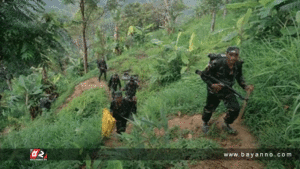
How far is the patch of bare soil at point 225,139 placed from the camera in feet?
8.18

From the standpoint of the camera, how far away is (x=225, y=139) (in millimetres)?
3098

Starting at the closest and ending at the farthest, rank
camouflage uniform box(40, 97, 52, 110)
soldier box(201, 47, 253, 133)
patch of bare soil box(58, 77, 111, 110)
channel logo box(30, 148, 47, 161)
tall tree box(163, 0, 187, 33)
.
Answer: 1. soldier box(201, 47, 253, 133)
2. channel logo box(30, 148, 47, 161)
3. camouflage uniform box(40, 97, 52, 110)
4. patch of bare soil box(58, 77, 111, 110)
5. tall tree box(163, 0, 187, 33)

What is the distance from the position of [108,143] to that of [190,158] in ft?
6.54

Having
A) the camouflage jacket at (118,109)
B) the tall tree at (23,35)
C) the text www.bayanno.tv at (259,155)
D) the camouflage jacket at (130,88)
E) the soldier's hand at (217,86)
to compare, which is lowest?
the text www.bayanno.tv at (259,155)

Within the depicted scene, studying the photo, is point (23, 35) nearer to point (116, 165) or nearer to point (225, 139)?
point (116, 165)

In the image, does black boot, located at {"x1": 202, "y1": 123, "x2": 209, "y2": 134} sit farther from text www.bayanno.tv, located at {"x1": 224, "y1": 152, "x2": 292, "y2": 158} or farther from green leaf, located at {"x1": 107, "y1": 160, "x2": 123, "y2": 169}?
green leaf, located at {"x1": 107, "y1": 160, "x2": 123, "y2": 169}

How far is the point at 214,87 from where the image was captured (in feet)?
9.43

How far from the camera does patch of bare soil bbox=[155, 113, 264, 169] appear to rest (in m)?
2.49

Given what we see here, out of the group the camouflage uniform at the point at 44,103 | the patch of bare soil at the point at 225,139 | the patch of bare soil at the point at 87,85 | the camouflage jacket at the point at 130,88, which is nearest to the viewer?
the patch of bare soil at the point at 225,139

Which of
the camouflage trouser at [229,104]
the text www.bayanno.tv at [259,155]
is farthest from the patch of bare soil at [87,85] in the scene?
the text www.bayanno.tv at [259,155]

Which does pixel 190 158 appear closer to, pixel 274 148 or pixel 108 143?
pixel 274 148

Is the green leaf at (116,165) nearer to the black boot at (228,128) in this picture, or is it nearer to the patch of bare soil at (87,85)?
the black boot at (228,128)

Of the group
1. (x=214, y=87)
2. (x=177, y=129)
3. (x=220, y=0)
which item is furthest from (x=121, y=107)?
(x=220, y=0)

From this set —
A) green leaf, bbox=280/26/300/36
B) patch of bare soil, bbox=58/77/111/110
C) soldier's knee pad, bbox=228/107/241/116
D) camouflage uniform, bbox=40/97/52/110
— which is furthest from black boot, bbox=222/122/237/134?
camouflage uniform, bbox=40/97/52/110
